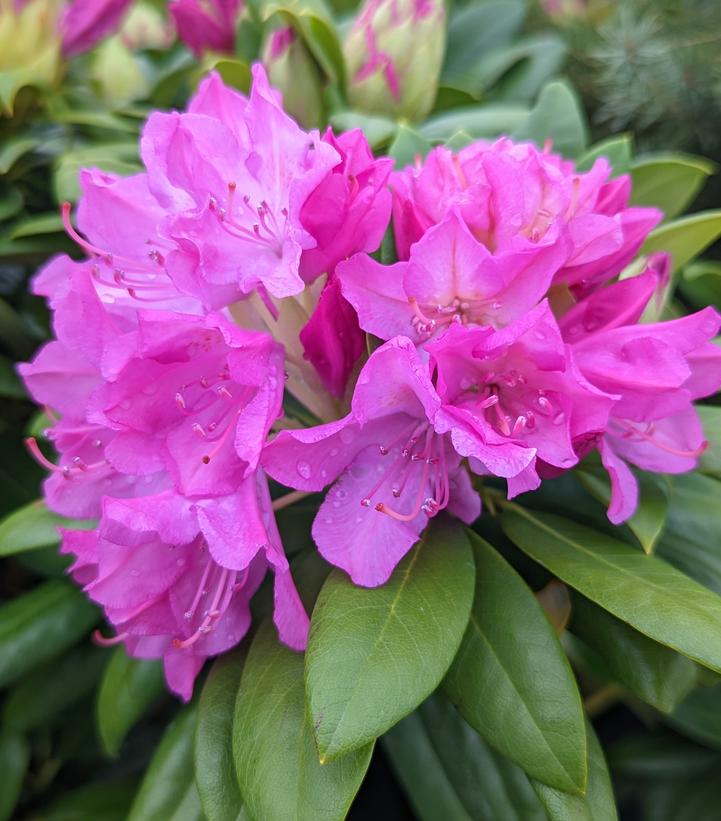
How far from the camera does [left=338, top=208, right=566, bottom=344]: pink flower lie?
0.61m

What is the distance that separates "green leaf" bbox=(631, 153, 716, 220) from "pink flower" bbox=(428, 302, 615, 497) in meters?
0.42

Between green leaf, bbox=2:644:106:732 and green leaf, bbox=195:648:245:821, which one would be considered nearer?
green leaf, bbox=195:648:245:821

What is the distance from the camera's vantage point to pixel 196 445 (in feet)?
2.14

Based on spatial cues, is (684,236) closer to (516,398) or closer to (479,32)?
(516,398)

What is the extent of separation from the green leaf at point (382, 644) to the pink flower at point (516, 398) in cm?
11

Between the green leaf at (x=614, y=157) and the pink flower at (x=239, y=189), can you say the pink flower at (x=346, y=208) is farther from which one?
the green leaf at (x=614, y=157)

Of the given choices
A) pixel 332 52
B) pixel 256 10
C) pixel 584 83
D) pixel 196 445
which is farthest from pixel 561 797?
pixel 584 83

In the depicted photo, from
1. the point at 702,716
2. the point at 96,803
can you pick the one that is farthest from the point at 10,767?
the point at 702,716

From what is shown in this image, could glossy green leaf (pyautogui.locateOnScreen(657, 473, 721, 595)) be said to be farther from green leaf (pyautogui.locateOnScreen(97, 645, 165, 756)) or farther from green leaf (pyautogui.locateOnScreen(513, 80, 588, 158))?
green leaf (pyautogui.locateOnScreen(97, 645, 165, 756))

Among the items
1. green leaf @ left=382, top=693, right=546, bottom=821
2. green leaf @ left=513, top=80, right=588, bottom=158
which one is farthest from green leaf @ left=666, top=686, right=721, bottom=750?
green leaf @ left=513, top=80, right=588, bottom=158

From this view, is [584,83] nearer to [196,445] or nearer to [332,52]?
[332,52]

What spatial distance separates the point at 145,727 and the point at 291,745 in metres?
0.81

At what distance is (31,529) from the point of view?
0.85 m

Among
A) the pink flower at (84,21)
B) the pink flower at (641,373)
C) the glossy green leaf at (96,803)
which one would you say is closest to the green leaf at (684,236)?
the pink flower at (641,373)
